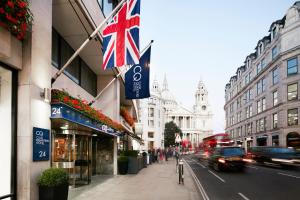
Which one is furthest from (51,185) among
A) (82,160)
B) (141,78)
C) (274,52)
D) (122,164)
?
(274,52)

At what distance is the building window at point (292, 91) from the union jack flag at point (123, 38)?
38302 mm

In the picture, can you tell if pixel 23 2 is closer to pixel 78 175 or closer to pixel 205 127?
pixel 78 175

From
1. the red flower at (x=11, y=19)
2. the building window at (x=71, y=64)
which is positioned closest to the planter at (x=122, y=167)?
the building window at (x=71, y=64)

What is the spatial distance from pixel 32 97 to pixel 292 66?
141 ft

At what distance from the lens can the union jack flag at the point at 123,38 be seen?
10648 millimetres

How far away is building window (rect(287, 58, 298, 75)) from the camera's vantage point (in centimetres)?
4364

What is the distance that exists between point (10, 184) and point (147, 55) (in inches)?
432

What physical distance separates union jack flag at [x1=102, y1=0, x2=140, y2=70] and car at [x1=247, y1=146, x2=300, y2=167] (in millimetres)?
20449

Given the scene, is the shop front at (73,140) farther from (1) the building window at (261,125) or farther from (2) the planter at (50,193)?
(1) the building window at (261,125)

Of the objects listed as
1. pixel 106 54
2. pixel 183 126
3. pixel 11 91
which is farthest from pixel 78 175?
pixel 183 126

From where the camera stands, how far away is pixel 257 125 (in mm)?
60688

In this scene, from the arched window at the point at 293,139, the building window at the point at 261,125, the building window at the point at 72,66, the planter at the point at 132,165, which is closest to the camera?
the building window at the point at 72,66

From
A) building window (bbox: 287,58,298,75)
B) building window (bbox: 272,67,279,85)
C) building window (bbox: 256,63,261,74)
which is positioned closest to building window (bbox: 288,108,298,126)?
building window (bbox: 287,58,298,75)

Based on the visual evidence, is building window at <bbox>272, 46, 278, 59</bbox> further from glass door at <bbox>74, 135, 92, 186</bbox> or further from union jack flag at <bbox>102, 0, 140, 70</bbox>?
union jack flag at <bbox>102, 0, 140, 70</bbox>
